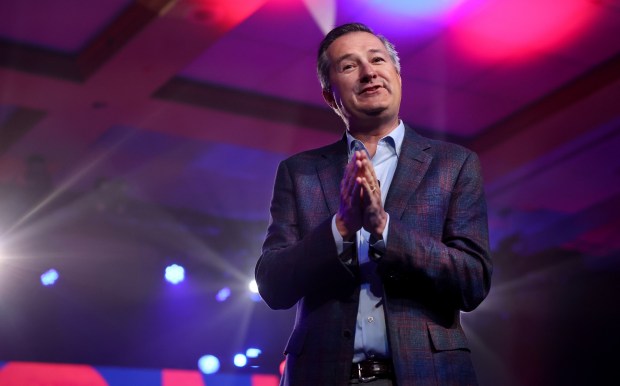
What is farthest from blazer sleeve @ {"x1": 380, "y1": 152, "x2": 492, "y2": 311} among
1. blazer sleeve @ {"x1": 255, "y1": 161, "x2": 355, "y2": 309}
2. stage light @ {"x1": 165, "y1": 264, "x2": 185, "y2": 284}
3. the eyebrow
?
stage light @ {"x1": 165, "y1": 264, "x2": 185, "y2": 284}

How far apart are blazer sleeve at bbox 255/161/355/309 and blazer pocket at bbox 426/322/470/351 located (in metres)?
0.17

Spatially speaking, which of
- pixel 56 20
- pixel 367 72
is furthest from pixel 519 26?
pixel 367 72

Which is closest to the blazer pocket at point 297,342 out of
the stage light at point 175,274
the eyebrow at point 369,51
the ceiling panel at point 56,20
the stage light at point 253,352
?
the eyebrow at point 369,51

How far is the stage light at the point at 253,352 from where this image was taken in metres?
7.29

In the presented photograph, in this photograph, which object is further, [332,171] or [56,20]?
[56,20]

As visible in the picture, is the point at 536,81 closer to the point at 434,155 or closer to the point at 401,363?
the point at 434,155

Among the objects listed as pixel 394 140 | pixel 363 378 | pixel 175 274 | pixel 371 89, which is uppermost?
pixel 175 274

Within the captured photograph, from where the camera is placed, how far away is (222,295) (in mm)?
7633

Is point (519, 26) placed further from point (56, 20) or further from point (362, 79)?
point (362, 79)

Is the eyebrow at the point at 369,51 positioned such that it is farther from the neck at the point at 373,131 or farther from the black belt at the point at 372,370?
the black belt at the point at 372,370

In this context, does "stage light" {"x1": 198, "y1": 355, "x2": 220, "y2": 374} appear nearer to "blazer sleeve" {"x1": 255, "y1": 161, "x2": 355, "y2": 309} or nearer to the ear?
the ear

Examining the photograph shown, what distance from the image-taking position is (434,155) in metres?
1.61

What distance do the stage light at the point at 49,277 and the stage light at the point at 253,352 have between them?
188cm

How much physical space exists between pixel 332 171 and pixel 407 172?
0.55 ft
